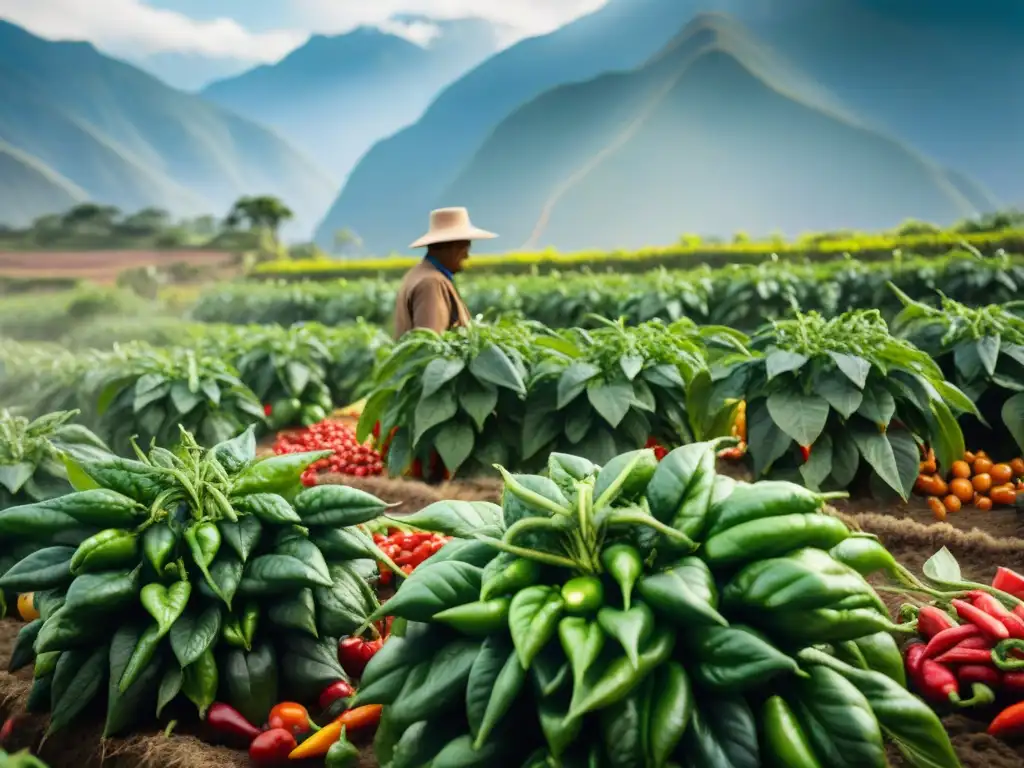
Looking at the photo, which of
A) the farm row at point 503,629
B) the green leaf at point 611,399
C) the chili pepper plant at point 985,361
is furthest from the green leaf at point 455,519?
the chili pepper plant at point 985,361

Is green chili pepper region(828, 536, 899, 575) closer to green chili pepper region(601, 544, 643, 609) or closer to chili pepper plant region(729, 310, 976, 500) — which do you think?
green chili pepper region(601, 544, 643, 609)

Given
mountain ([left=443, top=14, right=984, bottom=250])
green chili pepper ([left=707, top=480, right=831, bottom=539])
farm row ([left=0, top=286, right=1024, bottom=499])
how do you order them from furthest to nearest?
1. mountain ([left=443, top=14, right=984, bottom=250])
2. farm row ([left=0, top=286, right=1024, bottom=499])
3. green chili pepper ([left=707, top=480, right=831, bottom=539])

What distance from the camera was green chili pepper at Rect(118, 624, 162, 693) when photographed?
5.92 feet

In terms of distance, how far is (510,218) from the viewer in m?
62.2

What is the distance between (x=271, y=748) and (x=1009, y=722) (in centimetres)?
158

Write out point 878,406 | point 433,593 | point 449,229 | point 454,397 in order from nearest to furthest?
point 433,593, point 878,406, point 454,397, point 449,229

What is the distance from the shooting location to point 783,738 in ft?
4.23

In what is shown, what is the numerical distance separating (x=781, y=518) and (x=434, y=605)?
645 millimetres

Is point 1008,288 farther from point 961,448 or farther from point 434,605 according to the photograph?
point 434,605

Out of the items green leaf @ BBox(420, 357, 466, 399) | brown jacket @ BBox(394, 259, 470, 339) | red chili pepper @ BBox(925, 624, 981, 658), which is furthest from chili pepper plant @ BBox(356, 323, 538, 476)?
red chili pepper @ BBox(925, 624, 981, 658)

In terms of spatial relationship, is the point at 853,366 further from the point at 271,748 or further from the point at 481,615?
the point at 271,748

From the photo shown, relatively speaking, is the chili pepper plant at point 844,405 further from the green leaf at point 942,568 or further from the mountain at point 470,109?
the mountain at point 470,109

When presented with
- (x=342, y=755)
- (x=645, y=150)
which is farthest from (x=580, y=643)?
(x=645, y=150)

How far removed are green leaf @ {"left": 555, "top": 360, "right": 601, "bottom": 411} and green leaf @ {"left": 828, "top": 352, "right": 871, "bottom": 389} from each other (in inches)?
39.0
